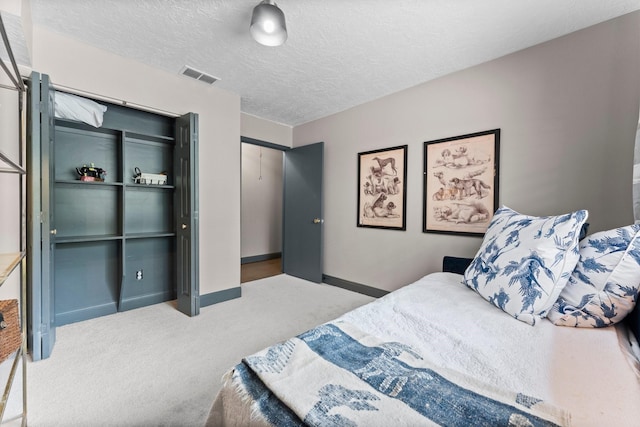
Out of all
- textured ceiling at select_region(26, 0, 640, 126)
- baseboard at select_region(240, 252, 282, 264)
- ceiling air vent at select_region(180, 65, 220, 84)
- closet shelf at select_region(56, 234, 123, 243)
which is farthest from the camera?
baseboard at select_region(240, 252, 282, 264)

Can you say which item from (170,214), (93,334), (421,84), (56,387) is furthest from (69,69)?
(421,84)

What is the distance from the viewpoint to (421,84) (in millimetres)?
2902

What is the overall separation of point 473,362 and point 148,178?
3.22 m

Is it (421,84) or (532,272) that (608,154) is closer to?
(532,272)

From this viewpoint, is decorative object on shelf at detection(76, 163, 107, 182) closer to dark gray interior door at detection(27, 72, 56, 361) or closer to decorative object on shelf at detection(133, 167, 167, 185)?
decorative object on shelf at detection(133, 167, 167, 185)

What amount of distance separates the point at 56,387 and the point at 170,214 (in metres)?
1.89

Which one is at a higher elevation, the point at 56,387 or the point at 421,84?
the point at 421,84

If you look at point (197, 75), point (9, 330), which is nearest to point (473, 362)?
point (9, 330)

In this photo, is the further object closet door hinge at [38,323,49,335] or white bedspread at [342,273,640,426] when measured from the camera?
closet door hinge at [38,323,49,335]

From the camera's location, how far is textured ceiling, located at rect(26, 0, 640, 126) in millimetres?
1812

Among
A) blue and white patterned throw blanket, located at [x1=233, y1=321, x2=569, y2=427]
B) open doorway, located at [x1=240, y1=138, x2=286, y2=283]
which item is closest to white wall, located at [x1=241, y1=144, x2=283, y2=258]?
open doorway, located at [x1=240, y1=138, x2=286, y2=283]

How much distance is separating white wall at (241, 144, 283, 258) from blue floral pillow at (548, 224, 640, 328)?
498 centimetres

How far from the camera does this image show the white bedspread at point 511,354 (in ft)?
2.42

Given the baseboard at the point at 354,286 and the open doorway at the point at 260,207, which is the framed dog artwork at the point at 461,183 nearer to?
the baseboard at the point at 354,286
